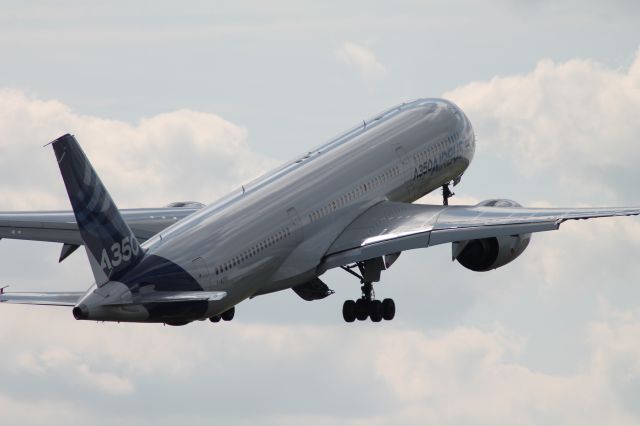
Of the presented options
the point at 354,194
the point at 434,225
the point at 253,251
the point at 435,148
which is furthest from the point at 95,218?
the point at 435,148

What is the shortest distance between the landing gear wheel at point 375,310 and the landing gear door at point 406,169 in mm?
5413

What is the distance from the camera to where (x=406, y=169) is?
239 feet

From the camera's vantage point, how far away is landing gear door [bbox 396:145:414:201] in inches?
2859

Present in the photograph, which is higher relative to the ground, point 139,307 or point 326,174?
point 326,174

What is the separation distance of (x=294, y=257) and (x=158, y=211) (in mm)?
9211

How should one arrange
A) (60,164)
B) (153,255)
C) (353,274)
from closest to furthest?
1. (60,164)
2. (153,255)
3. (353,274)

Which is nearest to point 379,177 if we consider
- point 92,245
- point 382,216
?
point 382,216

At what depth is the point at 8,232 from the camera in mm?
67812

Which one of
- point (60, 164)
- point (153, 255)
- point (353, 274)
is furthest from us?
point (353, 274)

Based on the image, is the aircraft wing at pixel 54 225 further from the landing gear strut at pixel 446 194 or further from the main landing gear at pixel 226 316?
the landing gear strut at pixel 446 194

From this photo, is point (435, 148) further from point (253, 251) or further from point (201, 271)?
point (201, 271)

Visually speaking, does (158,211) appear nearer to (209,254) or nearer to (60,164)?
(209,254)


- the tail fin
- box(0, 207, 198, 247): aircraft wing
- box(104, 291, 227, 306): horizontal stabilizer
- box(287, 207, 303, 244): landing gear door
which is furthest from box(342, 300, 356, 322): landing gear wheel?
the tail fin

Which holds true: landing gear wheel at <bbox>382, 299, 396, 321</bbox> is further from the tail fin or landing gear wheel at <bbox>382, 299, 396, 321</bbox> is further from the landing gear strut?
the tail fin
